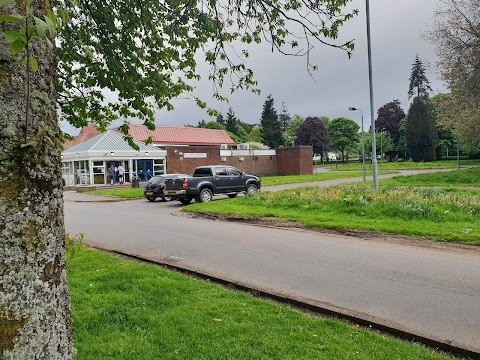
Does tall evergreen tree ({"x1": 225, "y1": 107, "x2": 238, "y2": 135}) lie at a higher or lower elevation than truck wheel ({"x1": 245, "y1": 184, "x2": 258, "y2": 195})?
higher

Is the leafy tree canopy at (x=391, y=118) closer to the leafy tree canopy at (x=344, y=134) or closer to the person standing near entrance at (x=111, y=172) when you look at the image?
the leafy tree canopy at (x=344, y=134)

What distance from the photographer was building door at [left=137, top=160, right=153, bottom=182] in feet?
126

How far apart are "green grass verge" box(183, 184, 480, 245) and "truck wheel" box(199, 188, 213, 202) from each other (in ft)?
9.54

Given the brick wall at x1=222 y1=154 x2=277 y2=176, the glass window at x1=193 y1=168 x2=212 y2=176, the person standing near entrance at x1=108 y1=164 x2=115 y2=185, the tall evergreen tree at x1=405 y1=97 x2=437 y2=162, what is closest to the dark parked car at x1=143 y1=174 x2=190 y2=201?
the glass window at x1=193 y1=168 x2=212 y2=176

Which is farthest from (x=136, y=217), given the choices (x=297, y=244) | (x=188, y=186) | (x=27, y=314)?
(x=27, y=314)

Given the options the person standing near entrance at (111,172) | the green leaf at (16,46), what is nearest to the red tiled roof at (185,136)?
the person standing near entrance at (111,172)

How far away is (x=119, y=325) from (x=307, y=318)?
2034 mm

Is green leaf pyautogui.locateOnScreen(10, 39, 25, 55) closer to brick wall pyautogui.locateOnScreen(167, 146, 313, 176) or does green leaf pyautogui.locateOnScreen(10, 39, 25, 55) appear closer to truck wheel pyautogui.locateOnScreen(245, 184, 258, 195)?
truck wheel pyautogui.locateOnScreen(245, 184, 258, 195)

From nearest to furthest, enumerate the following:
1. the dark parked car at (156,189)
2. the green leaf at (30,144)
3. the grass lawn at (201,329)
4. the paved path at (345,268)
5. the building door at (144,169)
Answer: the green leaf at (30,144)
the grass lawn at (201,329)
the paved path at (345,268)
the dark parked car at (156,189)
the building door at (144,169)

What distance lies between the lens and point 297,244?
8.73m

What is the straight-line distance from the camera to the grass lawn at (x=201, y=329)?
340 centimetres

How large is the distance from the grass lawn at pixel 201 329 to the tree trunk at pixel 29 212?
1.83m

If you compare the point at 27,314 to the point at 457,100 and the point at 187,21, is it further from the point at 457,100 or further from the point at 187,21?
the point at 457,100

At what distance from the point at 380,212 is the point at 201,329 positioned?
9.15 meters
